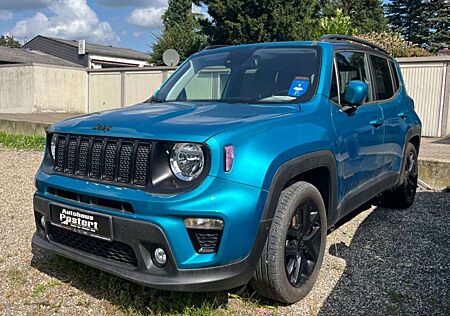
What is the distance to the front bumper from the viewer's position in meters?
2.54

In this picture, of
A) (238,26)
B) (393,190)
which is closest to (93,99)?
(238,26)

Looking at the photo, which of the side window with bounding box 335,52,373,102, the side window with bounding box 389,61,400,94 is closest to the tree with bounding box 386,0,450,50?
the side window with bounding box 389,61,400,94

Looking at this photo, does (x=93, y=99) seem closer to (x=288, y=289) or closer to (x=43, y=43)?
(x=288, y=289)

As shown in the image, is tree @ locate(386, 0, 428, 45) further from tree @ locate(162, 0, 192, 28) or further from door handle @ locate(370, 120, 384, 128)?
door handle @ locate(370, 120, 384, 128)

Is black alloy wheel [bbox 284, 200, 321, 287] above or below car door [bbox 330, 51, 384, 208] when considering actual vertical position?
below

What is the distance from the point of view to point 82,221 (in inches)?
114

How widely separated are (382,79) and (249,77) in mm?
1696

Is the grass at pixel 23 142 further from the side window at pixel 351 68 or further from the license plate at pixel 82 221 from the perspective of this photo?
the side window at pixel 351 68

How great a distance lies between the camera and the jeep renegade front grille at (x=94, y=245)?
9.18 ft

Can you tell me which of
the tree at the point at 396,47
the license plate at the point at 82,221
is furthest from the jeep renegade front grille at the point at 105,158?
the tree at the point at 396,47

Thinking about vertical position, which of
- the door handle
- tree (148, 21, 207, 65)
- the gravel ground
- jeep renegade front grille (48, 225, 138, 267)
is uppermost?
tree (148, 21, 207, 65)

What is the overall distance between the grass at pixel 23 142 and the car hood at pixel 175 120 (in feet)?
25.5

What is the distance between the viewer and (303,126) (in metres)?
3.16

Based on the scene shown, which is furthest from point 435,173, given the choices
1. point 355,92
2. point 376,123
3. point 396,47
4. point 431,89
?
point 396,47
